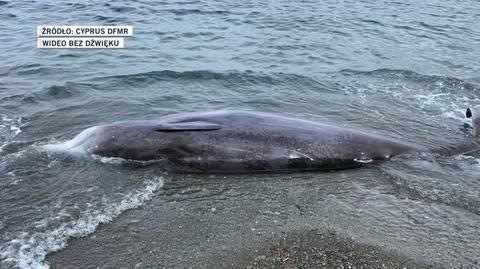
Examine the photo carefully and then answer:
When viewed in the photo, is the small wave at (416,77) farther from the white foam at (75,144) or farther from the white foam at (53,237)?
the white foam at (53,237)

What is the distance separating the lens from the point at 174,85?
11539 mm

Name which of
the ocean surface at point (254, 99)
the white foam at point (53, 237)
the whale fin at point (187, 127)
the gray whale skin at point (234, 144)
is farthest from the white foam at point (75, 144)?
the white foam at point (53, 237)

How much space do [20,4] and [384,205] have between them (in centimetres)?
1887

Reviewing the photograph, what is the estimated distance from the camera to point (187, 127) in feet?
24.5

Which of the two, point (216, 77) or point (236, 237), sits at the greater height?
point (216, 77)

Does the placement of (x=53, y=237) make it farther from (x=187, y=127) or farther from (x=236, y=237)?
(x=187, y=127)

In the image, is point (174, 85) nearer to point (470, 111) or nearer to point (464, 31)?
point (470, 111)

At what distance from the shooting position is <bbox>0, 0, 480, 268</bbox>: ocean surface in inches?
239

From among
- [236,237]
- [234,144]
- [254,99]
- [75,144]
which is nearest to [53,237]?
[236,237]

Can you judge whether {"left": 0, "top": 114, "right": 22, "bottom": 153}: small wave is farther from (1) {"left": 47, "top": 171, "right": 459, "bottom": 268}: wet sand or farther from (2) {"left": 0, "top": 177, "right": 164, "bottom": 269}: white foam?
→ (1) {"left": 47, "top": 171, "right": 459, "bottom": 268}: wet sand

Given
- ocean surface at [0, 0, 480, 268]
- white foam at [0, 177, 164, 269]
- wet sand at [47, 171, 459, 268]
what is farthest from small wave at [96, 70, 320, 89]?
white foam at [0, 177, 164, 269]

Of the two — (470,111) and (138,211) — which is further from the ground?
(470,111)

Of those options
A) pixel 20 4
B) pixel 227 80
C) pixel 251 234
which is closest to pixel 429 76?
pixel 227 80

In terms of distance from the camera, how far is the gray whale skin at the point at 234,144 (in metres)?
7.38
